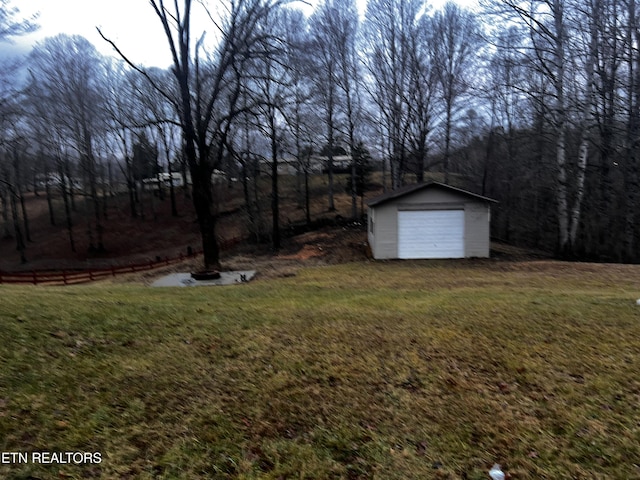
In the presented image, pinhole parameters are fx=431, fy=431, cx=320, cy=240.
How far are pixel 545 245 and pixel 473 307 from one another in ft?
81.5

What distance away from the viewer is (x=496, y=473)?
2.87 metres

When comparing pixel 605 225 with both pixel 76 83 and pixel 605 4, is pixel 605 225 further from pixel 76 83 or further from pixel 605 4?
pixel 76 83

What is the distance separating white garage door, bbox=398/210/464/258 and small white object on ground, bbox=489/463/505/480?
15.8 meters

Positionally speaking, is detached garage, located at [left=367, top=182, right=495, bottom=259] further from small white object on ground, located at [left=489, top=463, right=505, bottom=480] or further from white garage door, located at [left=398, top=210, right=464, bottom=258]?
small white object on ground, located at [left=489, top=463, right=505, bottom=480]

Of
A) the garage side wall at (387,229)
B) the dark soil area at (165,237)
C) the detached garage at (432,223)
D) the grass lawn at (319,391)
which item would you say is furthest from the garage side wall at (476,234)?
the grass lawn at (319,391)

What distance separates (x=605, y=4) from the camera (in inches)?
735

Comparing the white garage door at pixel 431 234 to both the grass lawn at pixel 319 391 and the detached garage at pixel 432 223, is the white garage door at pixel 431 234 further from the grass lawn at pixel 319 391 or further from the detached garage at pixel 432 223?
the grass lawn at pixel 319 391

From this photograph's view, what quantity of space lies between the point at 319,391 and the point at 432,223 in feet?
50.4

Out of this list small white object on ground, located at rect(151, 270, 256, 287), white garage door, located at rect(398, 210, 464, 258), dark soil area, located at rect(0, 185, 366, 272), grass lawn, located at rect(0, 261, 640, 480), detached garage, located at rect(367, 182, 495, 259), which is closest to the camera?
grass lawn, located at rect(0, 261, 640, 480)

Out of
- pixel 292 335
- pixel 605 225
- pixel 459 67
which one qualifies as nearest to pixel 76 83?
pixel 459 67

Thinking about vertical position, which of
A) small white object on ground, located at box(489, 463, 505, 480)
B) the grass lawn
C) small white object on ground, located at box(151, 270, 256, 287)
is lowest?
small white object on ground, located at box(151, 270, 256, 287)

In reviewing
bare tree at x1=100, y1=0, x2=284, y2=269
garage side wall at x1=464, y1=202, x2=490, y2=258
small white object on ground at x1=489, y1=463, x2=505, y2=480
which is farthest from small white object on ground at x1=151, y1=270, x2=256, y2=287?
small white object on ground at x1=489, y1=463, x2=505, y2=480

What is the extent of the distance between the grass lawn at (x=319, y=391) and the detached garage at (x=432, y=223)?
11306 millimetres

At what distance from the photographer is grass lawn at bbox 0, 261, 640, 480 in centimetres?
297
